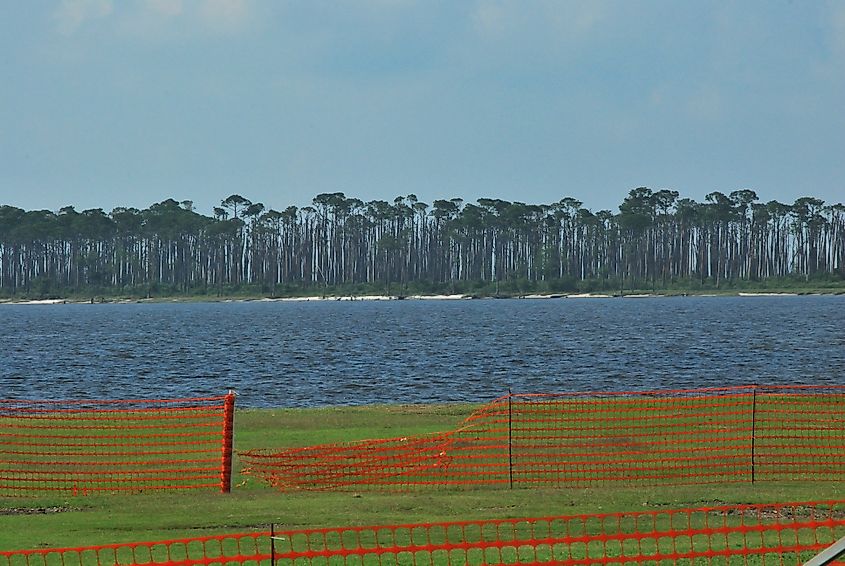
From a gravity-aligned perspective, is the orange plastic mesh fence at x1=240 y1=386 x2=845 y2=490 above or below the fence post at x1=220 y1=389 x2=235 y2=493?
below

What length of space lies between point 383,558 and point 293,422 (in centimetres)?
1493

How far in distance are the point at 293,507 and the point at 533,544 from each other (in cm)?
501

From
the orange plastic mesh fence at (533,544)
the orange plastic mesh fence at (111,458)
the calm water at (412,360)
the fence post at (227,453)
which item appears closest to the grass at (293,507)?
the fence post at (227,453)

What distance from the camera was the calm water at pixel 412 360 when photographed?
46.2 m

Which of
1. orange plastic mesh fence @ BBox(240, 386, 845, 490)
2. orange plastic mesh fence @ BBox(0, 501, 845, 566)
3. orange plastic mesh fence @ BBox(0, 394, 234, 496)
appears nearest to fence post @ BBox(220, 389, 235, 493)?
orange plastic mesh fence @ BBox(0, 394, 234, 496)

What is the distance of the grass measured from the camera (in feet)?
49.4

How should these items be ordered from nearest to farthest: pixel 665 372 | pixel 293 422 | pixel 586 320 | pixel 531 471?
pixel 531 471 → pixel 293 422 → pixel 665 372 → pixel 586 320

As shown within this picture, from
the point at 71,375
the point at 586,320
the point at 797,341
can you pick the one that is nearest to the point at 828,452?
the point at 71,375

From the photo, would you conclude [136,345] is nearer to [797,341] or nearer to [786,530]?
[797,341]

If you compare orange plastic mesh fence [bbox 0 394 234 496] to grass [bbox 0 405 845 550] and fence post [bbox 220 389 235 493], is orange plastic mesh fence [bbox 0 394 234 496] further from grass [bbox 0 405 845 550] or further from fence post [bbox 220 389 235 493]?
grass [bbox 0 405 845 550]

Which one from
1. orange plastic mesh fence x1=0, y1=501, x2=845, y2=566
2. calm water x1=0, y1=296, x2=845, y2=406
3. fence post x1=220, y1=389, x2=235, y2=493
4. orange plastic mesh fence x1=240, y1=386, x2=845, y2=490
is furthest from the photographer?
calm water x1=0, y1=296, x2=845, y2=406

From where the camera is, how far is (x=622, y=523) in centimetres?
1480

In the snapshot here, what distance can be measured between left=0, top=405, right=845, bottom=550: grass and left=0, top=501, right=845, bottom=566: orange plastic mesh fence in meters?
0.78

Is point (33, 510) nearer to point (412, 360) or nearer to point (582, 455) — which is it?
point (582, 455)
